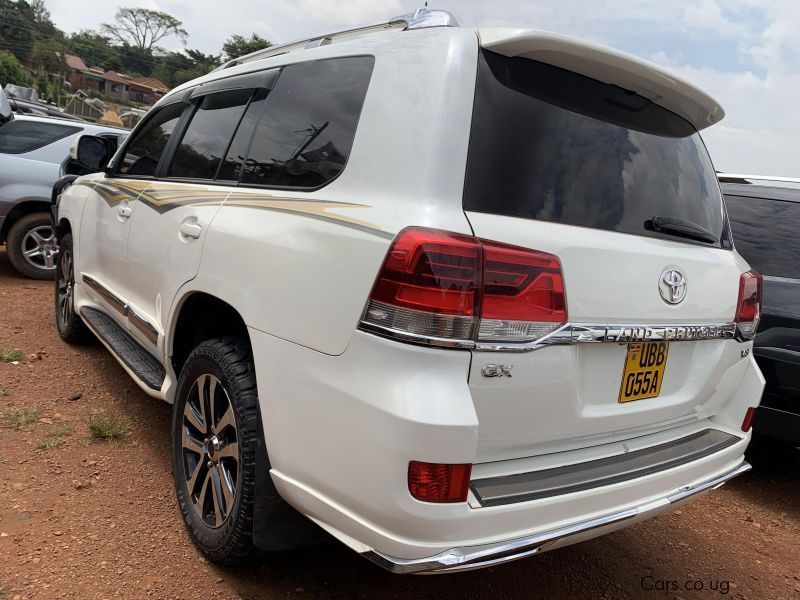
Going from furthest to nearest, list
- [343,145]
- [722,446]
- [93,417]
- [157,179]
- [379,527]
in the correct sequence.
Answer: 1. [93,417]
2. [157,179]
3. [722,446]
4. [343,145]
5. [379,527]

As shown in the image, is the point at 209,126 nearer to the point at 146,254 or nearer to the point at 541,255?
the point at 146,254

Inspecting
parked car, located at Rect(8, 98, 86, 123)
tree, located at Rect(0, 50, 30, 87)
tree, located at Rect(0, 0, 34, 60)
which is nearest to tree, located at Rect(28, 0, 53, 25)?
tree, located at Rect(0, 0, 34, 60)

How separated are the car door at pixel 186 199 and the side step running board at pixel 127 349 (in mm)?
95

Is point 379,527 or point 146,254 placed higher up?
point 146,254

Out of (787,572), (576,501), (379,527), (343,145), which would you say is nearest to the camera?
(379,527)

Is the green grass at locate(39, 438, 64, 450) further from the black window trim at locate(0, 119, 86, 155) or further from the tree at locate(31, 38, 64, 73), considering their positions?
the tree at locate(31, 38, 64, 73)

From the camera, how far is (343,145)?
2035 mm

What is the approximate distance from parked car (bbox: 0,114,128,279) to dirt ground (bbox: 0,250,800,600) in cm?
313

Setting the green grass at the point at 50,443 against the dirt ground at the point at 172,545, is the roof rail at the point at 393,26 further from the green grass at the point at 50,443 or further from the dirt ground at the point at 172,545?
the green grass at the point at 50,443

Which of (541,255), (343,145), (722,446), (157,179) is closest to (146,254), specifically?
(157,179)

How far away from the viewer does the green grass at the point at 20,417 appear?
334 centimetres

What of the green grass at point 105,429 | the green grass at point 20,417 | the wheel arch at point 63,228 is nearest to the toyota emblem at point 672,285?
the green grass at point 105,429

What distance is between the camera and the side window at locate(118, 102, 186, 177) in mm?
3439

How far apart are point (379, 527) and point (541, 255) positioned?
2.82 ft
